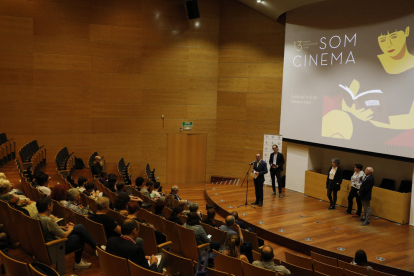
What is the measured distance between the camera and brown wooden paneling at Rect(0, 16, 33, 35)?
8953mm

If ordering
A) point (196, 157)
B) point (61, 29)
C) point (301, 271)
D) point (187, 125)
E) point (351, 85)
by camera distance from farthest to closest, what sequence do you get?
point (196, 157), point (187, 125), point (61, 29), point (351, 85), point (301, 271)

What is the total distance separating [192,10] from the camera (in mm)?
10297

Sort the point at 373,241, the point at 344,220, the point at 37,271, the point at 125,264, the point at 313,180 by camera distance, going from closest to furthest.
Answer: the point at 37,271 < the point at 125,264 < the point at 373,241 < the point at 344,220 < the point at 313,180

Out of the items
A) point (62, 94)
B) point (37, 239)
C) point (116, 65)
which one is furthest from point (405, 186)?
point (62, 94)

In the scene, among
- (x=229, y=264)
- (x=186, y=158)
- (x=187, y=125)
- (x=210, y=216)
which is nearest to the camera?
(x=229, y=264)

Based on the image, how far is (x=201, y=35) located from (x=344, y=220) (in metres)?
6.46

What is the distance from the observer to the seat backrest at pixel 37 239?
3272mm

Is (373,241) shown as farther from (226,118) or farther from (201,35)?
(201,35)

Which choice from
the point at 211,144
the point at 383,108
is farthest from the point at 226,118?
the point at 383,108

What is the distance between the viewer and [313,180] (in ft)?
28.9

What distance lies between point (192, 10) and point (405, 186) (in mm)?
6792

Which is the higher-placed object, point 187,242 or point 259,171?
point 259,171

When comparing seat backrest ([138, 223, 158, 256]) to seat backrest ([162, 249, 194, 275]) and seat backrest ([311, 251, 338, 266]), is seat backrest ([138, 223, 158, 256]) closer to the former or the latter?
seat backrest ([162, 249, 194, 275])

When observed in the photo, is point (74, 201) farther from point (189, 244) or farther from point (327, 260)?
point (327, 260)
